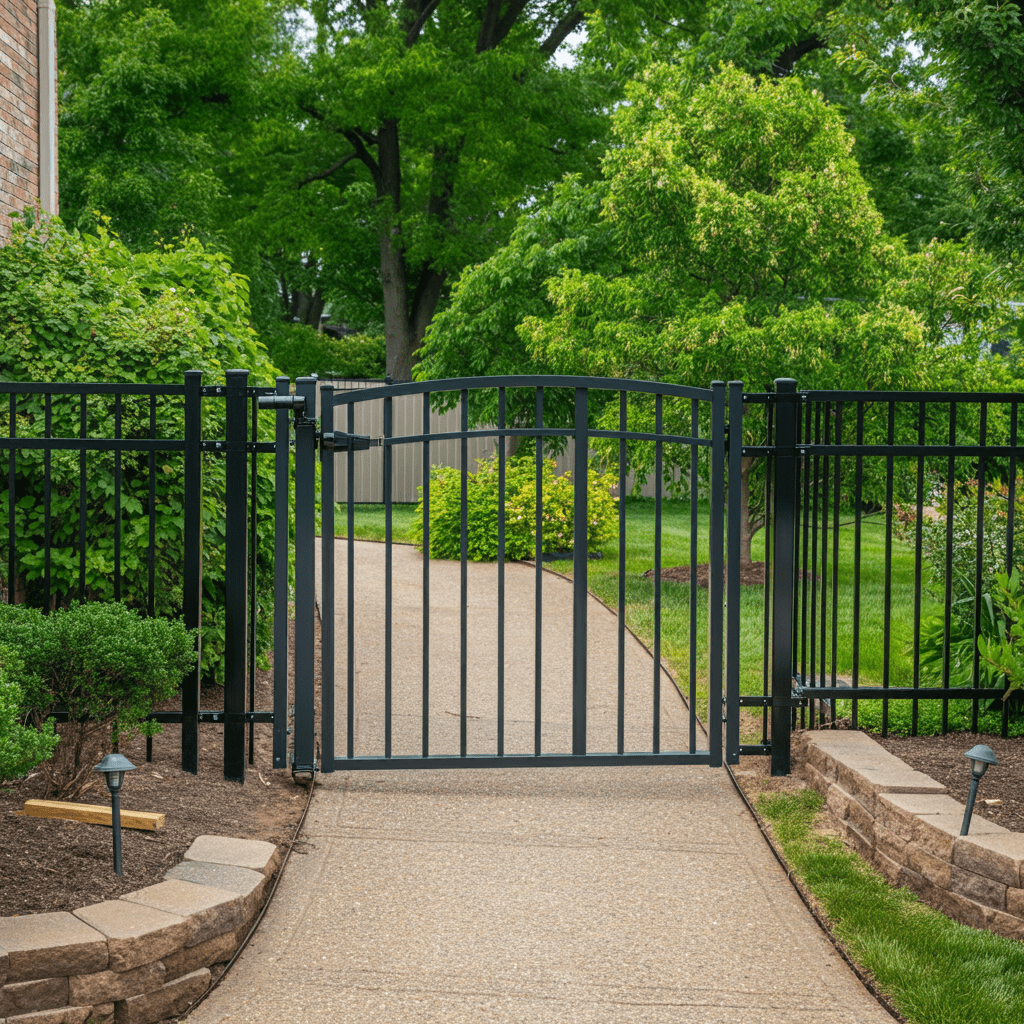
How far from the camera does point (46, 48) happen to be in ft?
26.7

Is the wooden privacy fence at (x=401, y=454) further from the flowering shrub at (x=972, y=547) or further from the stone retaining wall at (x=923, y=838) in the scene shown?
the stone retaining wall at (x=923, y=838)

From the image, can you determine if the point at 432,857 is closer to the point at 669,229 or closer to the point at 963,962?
the point at 963,962

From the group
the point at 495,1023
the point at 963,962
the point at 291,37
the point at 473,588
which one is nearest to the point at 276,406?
the point at 495,1023

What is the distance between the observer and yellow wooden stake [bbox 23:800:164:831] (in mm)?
3936

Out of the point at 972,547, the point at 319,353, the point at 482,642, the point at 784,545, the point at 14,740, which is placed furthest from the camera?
the point at 319,353

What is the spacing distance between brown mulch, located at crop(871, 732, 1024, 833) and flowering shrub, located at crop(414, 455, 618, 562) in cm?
770

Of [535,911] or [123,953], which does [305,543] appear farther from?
[123,953]

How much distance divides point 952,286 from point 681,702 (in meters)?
6.41

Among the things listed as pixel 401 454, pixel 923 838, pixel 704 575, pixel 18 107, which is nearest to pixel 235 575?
pixel 923 838

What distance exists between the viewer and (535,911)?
3.74m

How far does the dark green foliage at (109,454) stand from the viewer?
5.46 metres

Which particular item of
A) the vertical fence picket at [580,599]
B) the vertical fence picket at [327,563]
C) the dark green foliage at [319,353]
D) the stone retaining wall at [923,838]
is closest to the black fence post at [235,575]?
the vertical fence picket at [327,563]

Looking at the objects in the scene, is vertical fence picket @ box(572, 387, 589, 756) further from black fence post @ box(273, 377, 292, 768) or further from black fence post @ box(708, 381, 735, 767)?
black fence post @ box(273, 377, 292, 768)

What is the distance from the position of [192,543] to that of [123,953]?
207 cm
